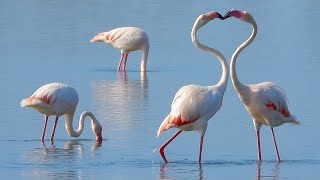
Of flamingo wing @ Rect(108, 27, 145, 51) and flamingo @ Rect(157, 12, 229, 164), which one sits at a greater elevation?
flamingo wing @ Rect(108, 27, 145, 51)

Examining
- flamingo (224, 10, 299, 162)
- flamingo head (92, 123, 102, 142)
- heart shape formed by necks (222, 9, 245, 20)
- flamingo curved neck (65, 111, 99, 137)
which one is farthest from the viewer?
flamingo curved neck (65, 111, 99, 137)

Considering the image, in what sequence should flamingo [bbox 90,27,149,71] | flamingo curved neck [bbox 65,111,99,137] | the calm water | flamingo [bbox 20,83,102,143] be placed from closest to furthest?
1. the calm water
2. flamingo curved neck [bbox 65,111,99,137]
3. flamingo [bbox 20,83,102,143]
4. flamingo [bbox 90,27,149,71]

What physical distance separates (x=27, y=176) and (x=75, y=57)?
9134mm

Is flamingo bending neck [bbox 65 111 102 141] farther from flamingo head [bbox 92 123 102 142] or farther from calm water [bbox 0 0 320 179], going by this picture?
calm water [bbox 0 0 320 179]

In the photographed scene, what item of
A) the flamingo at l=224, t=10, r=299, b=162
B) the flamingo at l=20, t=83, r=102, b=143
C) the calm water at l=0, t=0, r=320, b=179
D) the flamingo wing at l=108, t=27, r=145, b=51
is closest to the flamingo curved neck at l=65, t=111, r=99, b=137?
the flamingo at l=20, t=83, r=102, b=143

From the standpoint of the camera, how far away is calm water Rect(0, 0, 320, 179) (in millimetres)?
10305

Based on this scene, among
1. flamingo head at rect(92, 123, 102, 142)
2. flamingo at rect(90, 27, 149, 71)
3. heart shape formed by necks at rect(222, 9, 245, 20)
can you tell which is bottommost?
flamingo head at rect(92, 123, 102, 142)

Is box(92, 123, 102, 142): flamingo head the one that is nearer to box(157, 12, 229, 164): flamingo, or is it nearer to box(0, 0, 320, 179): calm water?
box(0, 0, 320, 179): calm water

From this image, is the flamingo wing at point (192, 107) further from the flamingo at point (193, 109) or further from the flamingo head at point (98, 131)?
the flamingo head at point (98, 131)

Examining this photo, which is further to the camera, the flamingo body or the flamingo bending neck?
the flamingo body

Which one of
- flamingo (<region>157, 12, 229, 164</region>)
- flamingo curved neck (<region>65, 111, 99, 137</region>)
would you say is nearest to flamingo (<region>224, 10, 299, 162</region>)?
flamingo (<region>157, 12, 229, 164</region>)

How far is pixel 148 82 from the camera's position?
16219 millimetres

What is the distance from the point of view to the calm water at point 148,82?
33.8 ft

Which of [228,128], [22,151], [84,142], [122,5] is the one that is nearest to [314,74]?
[228,128]
